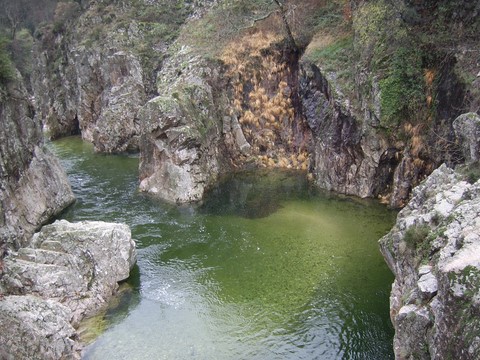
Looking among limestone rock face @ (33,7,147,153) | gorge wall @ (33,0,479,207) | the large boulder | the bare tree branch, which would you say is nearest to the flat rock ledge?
the large boulder

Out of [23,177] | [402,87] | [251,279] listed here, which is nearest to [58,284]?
[251,279]

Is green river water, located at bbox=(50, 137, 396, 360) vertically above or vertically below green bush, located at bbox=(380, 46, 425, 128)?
below

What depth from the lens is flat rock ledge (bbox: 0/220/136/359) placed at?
13.2 meters

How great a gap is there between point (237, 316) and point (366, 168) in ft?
44.3

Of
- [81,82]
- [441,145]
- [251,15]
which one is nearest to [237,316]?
[441,145]

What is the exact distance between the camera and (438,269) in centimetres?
895

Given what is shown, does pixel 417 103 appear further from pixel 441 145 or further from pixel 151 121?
pixel 151 121

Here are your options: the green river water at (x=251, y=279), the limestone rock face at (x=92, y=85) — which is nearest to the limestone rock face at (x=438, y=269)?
the green river water at (x=251, y=279)

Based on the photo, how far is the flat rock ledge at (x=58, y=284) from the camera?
43.5ft

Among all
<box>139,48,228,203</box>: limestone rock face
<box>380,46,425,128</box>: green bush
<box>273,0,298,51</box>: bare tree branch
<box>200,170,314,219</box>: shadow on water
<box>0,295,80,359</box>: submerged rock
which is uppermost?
<box>273,0,298,51</box>: bare tree branch

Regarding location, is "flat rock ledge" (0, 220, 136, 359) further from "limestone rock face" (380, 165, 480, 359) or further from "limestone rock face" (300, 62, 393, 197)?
"limestone rock face" (300, 62, 393, 197)

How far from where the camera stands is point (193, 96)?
30844 mm

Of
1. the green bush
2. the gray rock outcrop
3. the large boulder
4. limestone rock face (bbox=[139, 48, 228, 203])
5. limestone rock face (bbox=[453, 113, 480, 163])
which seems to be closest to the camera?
limestone rock face (bbox=[453, 113, 480, 163])

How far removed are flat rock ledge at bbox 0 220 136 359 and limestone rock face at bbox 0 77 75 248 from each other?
409cm
